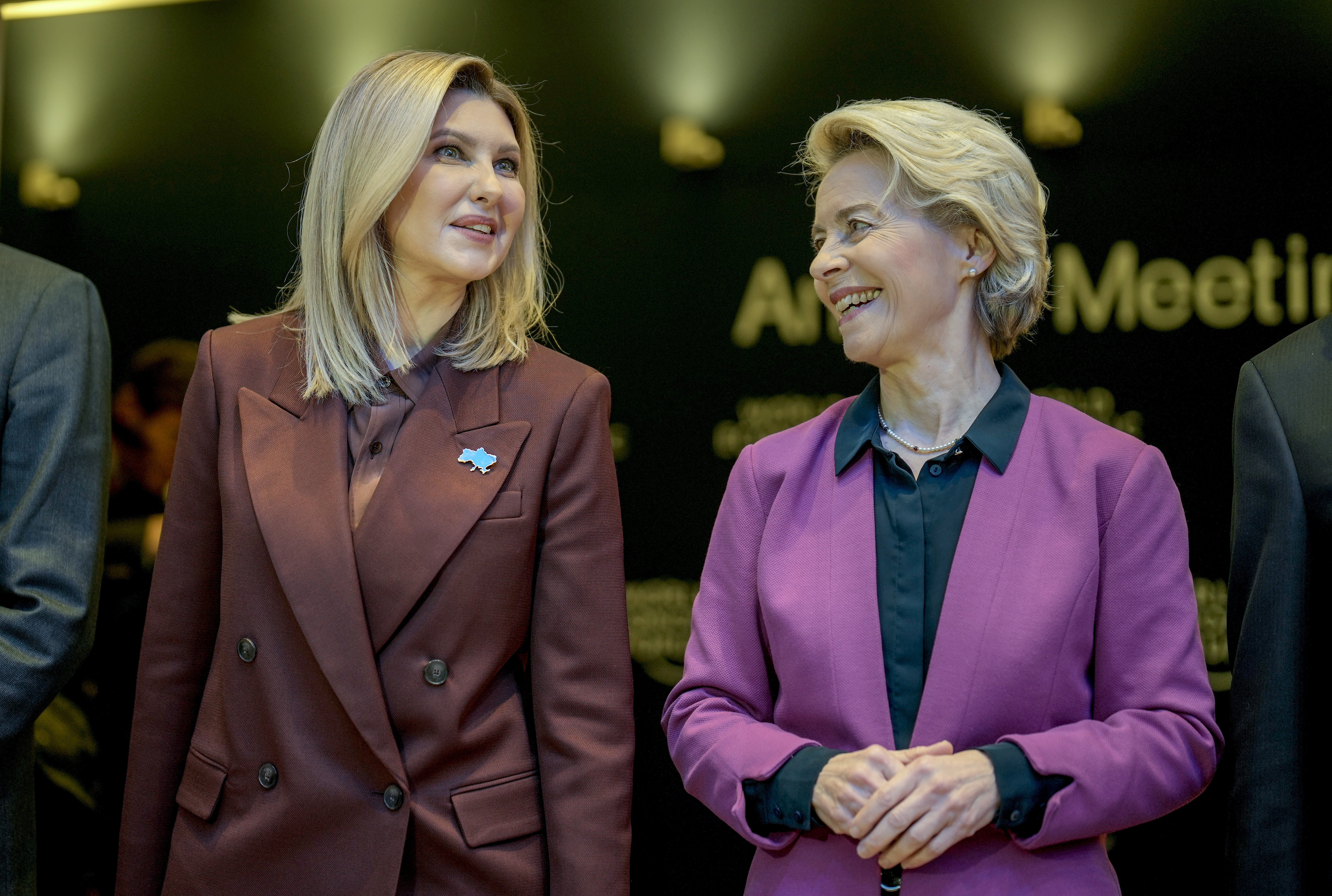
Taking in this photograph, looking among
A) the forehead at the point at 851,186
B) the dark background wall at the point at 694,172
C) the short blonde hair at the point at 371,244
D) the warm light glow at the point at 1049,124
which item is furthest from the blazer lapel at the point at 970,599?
the warm light glow at the point at 1049,124

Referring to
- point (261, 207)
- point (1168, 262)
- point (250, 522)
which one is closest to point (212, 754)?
point (250, 522)

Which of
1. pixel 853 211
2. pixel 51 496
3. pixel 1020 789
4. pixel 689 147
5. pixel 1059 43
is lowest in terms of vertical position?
pixel 51 496

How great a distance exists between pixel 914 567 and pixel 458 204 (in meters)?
1.00

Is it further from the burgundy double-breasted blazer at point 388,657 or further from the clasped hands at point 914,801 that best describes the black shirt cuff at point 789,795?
the burgundy double-breasted blazer at point 388,657

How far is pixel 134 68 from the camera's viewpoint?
13.2ft

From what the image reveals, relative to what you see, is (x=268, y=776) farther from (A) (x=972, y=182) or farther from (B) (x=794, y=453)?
(A) (x=972, y=182)

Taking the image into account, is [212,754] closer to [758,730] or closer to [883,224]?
[758,730]

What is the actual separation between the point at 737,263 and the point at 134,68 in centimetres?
209

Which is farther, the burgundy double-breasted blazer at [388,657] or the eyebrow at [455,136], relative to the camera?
the eyebrow at [455,136]

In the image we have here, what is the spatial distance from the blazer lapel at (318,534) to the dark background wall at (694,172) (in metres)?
1.59

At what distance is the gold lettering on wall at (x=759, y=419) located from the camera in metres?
3.47

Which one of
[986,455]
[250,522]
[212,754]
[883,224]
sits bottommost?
[212,754]

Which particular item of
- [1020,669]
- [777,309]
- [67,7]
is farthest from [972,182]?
[67,7]

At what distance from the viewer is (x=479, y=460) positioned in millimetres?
2033
